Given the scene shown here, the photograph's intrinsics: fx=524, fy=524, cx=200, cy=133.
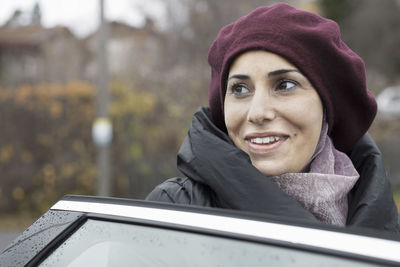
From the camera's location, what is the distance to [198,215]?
4.19ft

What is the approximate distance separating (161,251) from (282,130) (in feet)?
1.92

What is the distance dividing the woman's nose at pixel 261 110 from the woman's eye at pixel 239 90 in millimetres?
66

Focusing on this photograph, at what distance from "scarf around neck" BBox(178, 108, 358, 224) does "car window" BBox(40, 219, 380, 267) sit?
334 mm

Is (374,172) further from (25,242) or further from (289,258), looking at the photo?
(25,242)

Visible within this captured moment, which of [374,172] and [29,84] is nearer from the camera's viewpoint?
[374,172]

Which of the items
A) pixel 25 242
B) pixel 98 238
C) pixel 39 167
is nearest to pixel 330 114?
pixel 98 238

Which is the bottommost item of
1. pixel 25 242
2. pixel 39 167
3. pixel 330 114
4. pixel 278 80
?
pixel 39 167

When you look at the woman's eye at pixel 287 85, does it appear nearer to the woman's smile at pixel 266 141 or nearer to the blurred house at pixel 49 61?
the woman's smile at pixel 266 141

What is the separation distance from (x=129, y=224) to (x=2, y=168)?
8.32m

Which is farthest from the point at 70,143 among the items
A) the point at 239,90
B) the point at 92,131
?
the point at 239,90

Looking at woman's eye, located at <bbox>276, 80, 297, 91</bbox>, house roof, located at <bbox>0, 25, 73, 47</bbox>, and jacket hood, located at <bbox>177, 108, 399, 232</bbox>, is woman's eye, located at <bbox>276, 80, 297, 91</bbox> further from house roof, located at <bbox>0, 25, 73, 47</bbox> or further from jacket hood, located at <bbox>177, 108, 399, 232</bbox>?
house roof, located at <bbox>0, 25, 73, 47</bbox>

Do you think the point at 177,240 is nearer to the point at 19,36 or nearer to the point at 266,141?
the point at 266,141

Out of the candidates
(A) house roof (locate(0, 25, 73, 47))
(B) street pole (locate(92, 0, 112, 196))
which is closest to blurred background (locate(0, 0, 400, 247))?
(B) street pole (locate(92, 0, 112, 196))

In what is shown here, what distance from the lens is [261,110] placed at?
1.65m
